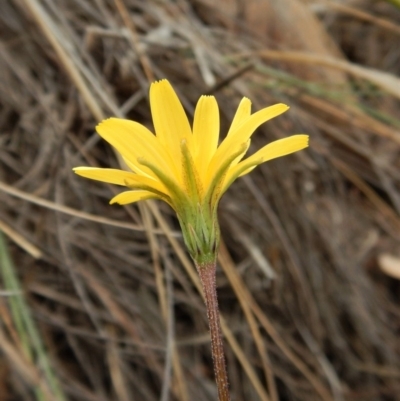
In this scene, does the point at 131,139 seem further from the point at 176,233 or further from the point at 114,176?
the point at 176,233

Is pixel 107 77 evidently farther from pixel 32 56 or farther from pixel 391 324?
pixel 391 324

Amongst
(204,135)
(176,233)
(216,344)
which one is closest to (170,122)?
(204,135)

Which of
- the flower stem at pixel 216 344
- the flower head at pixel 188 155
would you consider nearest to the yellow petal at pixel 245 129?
the flower head at pixel 188 155

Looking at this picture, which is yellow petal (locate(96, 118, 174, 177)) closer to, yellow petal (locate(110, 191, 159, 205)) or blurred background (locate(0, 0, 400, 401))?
yellow petal (locate(110, 191, 159, 205))

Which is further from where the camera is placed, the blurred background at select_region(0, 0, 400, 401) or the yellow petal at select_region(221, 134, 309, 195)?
the blurred background at select_region(0, 0, 400, 401)

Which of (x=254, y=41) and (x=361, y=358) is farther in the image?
(x=254, y=41)

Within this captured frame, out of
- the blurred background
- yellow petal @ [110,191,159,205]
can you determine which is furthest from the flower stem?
the blurred background

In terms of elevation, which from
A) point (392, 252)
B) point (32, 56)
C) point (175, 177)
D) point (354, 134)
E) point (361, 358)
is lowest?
point (361, 358)

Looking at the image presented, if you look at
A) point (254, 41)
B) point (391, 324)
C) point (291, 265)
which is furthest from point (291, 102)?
point (391, 324)
